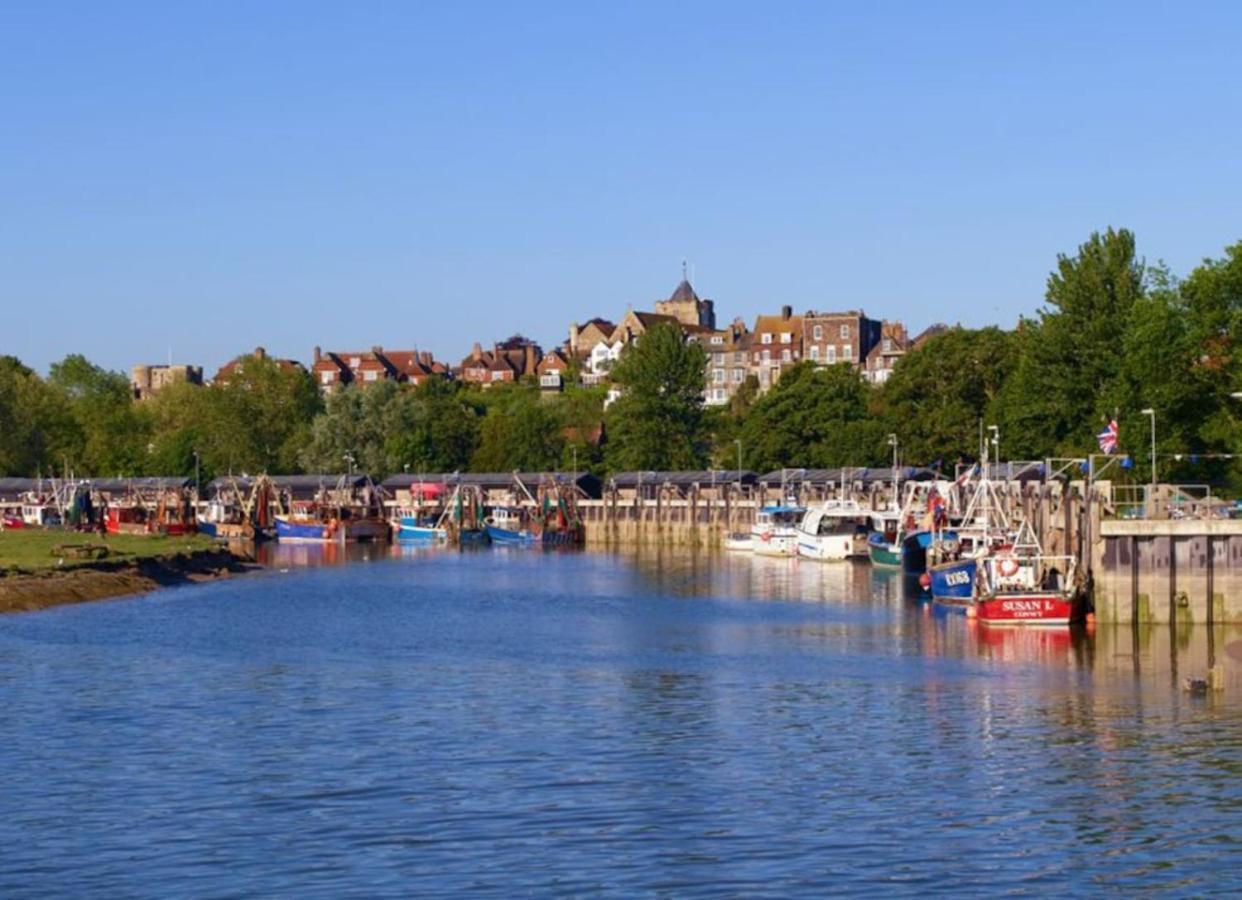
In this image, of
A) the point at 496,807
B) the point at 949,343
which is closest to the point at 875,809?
the point at 496,807

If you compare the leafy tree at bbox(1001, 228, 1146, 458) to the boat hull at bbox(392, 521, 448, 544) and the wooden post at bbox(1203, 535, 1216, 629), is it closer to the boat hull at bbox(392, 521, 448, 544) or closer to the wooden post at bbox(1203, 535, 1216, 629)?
the wooden post at bbox(1203, 535, 1216, 629)

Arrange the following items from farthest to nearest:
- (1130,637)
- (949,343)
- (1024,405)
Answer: (949,343) → (1024,405) → (1130,637)

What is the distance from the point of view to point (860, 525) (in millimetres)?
139875

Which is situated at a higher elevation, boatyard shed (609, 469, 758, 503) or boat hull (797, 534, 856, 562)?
boatyard shed (609, 469, 758, 503)

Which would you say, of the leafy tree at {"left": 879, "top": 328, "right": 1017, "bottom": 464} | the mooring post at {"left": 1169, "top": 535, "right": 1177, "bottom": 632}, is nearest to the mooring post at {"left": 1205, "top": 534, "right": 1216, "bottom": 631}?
the mooring post at {"left": 1169, "top": 535, "right": 1177, "bottom": 632}

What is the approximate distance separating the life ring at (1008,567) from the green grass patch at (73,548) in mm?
48031

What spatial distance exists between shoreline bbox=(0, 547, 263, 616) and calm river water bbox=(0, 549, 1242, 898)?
21.8 ft

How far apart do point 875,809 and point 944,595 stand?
52282 mm

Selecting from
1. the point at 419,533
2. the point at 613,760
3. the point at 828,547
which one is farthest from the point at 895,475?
the point at 613,760

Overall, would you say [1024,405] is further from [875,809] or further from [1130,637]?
[875,809]

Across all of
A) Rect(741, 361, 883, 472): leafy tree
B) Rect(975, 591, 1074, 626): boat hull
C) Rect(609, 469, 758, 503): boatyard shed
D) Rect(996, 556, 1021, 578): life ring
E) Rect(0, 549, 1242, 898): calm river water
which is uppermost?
Rect(741, 361, 883, 472): leafy tree

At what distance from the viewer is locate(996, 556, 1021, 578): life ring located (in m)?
78.6

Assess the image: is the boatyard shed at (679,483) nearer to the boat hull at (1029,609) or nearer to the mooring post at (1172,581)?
the boat hull at (1029,609)

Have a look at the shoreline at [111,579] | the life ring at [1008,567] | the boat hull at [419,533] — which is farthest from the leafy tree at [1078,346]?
the boat hull at [419,533]
